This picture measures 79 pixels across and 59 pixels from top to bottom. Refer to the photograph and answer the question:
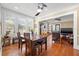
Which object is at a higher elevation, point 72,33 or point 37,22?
point 37,22

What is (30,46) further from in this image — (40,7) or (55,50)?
(40,7)

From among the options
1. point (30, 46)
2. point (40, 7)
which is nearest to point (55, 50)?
point (30, 46)

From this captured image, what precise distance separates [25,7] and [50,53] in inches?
43.0

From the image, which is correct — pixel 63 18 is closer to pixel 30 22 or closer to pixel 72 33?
pixel 72 33

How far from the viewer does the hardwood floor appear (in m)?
2.31

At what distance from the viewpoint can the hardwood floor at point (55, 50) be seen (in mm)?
2313

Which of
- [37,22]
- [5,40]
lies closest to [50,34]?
[37,22]

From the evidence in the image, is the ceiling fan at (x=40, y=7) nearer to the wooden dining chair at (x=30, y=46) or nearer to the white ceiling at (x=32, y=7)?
the white ceiling at (x=32, y=7)

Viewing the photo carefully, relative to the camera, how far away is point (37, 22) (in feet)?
7.85

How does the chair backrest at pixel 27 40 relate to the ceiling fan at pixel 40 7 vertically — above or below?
below

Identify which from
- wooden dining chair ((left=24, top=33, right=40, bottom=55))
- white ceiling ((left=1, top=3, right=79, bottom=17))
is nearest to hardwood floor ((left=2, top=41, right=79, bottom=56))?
wooden dining chair ((left=24, top=33, right=40, bottom=55))

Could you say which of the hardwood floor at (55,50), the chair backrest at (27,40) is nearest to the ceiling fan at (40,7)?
the chair backrest at (27,40)

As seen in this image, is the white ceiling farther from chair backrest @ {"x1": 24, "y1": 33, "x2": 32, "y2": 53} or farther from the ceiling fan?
chair backrest @ {"x1": 24, "y1": 33, "x2": 32, "y2": 53}

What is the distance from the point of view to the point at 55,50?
2357 mm
